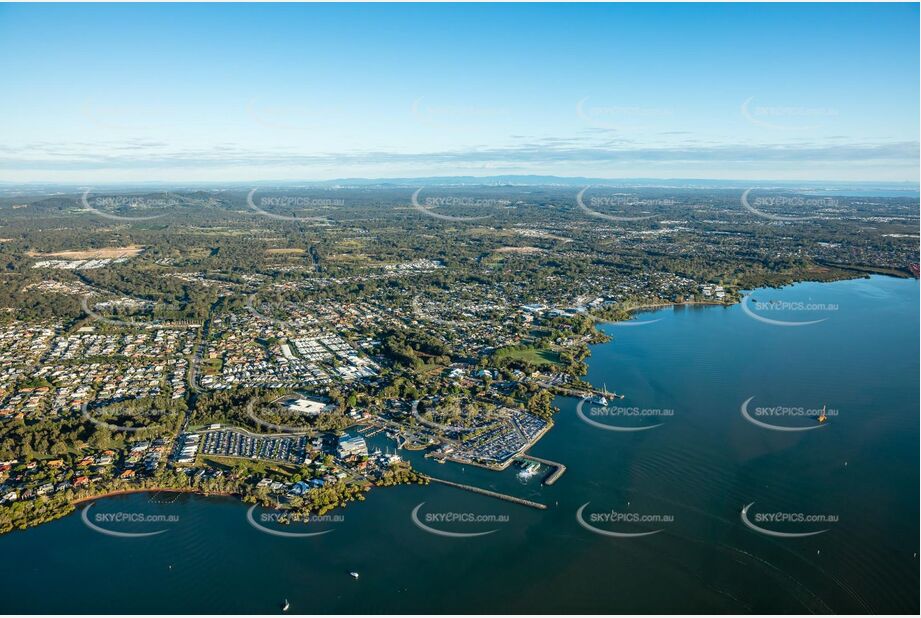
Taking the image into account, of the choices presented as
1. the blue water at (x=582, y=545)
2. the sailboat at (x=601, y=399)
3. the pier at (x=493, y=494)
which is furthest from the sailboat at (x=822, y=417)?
the pier at (x=493, y=494)

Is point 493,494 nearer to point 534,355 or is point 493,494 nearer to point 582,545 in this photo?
point 582,545

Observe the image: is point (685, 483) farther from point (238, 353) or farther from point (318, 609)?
point (238, 353)

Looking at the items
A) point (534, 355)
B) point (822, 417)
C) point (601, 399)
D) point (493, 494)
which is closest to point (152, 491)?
point (493, 494)

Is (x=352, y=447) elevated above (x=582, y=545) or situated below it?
above

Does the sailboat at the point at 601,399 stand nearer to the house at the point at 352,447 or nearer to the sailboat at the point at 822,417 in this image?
the sailboat at the point at 822,417

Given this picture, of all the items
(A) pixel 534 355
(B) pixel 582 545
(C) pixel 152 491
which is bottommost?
(B) pixel 582 545

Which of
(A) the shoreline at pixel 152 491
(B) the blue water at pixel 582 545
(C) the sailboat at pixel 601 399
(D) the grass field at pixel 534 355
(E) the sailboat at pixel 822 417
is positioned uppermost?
(D) the grass field at pixel 534 355

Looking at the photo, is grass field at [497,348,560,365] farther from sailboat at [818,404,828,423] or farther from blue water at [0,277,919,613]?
sailboat at [818,404,828,423]
